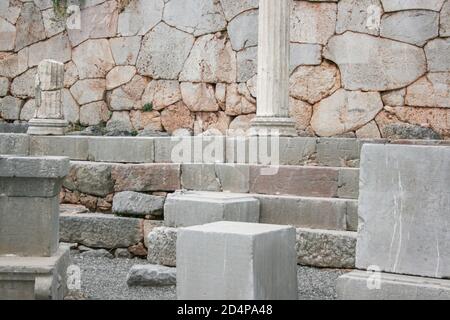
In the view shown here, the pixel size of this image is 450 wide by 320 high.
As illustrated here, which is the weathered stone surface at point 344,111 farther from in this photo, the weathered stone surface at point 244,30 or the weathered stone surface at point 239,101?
the weathered stone surface at point 244,30

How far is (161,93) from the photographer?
Answer: 11.6m

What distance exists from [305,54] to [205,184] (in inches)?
149

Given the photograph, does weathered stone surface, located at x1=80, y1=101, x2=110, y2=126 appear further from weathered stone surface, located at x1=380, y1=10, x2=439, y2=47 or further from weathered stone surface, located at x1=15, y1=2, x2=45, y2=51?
weathered stone surface, located at x1=380, y1=10, x2=439, y2=47

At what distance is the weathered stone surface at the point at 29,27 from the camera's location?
1253 cm

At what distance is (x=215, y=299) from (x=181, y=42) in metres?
7.77

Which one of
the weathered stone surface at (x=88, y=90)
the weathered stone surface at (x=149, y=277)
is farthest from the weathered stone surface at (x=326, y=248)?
the weathered stone surface at (x=88, y=90)

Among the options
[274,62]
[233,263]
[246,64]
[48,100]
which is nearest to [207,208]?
[233,263]

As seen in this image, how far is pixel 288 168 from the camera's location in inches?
282

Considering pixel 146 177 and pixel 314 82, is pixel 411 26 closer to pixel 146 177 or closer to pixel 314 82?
pixel 314 82

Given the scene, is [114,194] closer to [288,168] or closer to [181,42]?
[288,168]

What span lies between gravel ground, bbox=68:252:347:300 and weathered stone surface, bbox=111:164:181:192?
991mm

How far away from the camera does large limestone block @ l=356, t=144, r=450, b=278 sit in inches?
174

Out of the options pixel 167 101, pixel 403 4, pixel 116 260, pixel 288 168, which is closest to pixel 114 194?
pixel 116 260

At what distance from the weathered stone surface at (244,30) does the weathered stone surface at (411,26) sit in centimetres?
198
